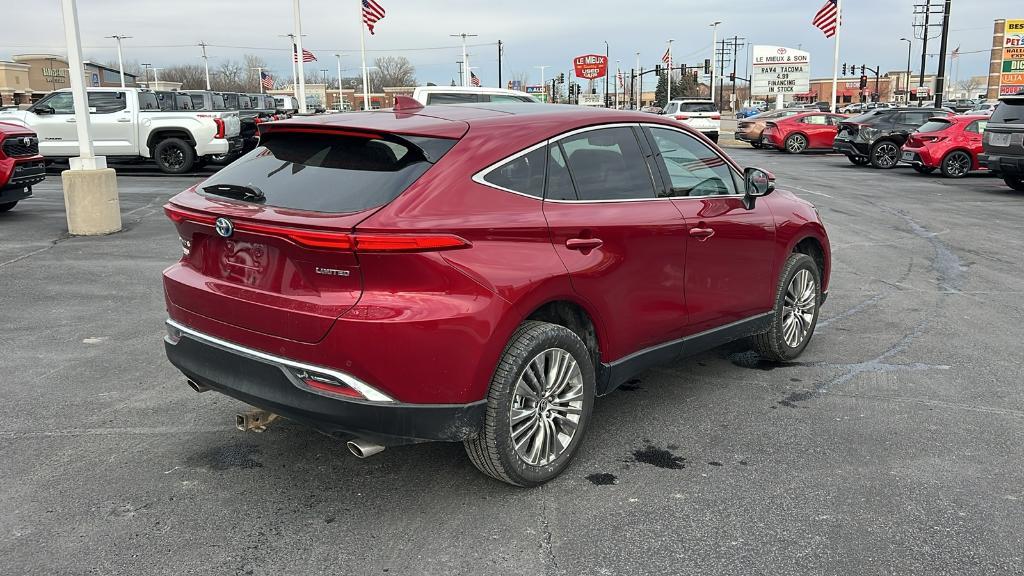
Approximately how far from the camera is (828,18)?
36.9 m

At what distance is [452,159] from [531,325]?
0.79 metres

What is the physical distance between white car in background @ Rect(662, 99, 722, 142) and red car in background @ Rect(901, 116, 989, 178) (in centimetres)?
1183

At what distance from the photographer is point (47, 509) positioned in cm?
363

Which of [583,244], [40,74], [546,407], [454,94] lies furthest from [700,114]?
[40,74]

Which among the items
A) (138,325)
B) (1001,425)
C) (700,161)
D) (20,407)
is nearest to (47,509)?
(20,407)

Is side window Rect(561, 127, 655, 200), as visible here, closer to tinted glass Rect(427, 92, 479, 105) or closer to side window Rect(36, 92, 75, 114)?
tinted glass Rect(427, 92, 479, 105)

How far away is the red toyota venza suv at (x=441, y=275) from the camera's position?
3.31 meters

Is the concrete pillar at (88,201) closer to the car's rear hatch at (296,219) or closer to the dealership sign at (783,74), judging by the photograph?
the car's rear hatch at (296,219)

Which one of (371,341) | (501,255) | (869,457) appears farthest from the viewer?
(869,457)

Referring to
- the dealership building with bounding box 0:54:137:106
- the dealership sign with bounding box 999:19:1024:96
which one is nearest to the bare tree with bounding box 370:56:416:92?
the dealership building with bounding box 0:54:137:106

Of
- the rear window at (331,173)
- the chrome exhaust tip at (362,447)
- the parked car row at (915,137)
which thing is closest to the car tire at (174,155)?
the rear window at (331,173)

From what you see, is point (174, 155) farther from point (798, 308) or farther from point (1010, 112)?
point (1010, 112)

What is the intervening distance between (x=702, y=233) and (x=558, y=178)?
110 centimetres

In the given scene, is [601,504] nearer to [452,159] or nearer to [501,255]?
[501,255]
